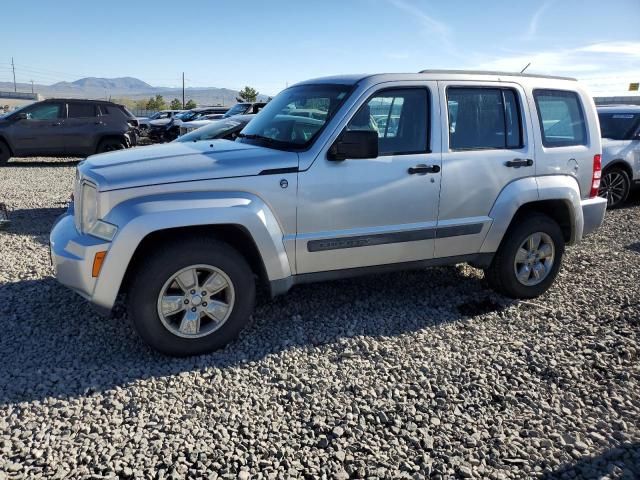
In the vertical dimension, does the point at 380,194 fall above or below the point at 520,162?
below

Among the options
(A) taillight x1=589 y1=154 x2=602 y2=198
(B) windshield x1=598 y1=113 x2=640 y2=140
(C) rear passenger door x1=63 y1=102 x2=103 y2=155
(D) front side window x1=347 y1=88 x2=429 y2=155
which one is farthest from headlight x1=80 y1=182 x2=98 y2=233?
(C) rear passenger door x1=63 y1=102 x2=103 y2=155

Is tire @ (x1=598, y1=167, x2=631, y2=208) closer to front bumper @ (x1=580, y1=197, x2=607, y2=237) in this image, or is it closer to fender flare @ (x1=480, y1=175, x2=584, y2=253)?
front bumper @ (x1=580, y1=197, x2=607, y2=237)

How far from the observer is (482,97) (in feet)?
15.7

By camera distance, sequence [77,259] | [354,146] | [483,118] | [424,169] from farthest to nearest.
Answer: [483,118] < [424,169] < [354,146] < [77,259]

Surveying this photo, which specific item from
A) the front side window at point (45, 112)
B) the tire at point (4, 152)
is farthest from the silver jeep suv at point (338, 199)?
the tire at point (4, 152)

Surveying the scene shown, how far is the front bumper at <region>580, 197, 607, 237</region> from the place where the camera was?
5.28 m

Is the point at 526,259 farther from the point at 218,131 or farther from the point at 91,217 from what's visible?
the point at 218,131

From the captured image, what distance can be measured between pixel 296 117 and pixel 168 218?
156 centimetres

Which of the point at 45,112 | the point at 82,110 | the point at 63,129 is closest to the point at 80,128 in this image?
the point at 63,129

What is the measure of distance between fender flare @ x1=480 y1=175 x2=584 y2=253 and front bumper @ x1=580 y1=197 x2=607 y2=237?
218mm

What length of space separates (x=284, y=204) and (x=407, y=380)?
148 centimetres

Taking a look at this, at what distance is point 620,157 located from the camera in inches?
378

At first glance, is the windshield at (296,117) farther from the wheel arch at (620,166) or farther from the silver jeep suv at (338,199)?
the wheel arch at (620,166)

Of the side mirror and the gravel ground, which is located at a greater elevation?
the side mirror
